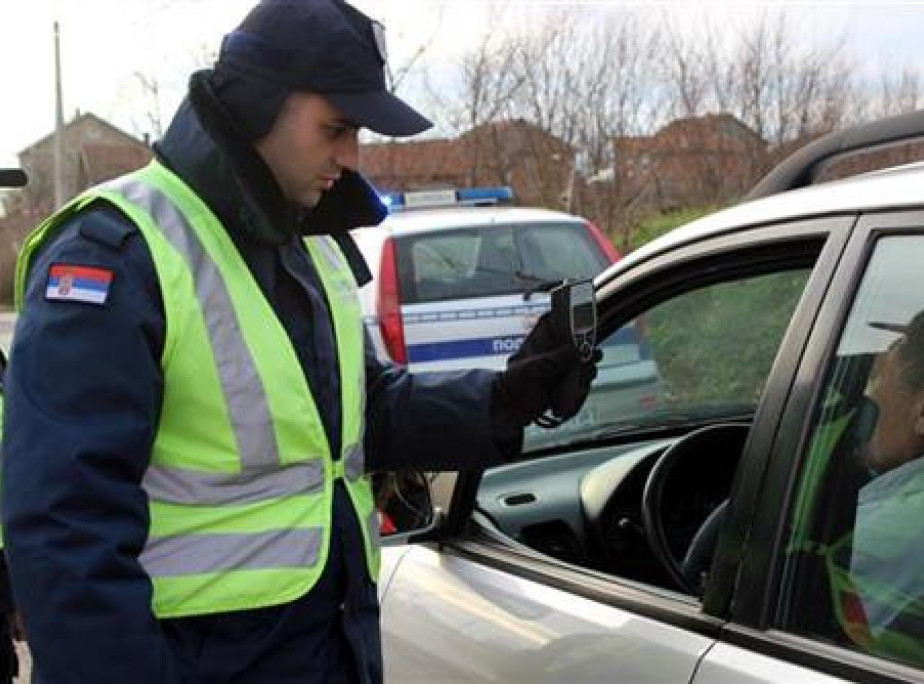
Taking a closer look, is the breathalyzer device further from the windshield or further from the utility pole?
the utility pole

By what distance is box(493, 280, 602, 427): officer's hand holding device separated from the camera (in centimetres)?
195

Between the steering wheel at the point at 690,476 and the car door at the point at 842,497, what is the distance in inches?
29.9

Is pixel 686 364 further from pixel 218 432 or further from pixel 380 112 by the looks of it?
pixel 218 432

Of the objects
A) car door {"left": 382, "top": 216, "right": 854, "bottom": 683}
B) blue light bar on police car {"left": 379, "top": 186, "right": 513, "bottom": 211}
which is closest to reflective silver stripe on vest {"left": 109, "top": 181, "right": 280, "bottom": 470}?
car door {"left": 382, "top": 216, "right": 854, "bottom": 683}

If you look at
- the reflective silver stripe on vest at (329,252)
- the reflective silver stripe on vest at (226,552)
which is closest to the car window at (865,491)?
the reflective silver stripe on vest at (226,552)

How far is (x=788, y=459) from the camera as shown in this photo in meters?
1.66

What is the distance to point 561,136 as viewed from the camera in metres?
15.1

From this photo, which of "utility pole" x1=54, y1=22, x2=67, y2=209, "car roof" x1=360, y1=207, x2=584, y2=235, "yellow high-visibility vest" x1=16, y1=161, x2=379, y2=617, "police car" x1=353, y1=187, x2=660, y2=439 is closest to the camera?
"yellow high-visibility vest" x1=16, y1=161, x2=379, y2=617

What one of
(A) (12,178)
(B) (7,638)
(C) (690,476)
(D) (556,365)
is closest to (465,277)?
(A) (12,178)

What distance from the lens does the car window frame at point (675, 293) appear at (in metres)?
1.70

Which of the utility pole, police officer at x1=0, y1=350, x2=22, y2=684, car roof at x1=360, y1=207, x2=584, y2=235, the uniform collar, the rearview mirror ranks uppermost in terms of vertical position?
the utility pole

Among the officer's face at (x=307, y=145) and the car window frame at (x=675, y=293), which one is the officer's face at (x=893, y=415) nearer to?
the car window frame at (x=675, y=293)

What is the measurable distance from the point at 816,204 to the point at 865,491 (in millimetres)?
426

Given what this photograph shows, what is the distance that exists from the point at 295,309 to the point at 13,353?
0.41 m
